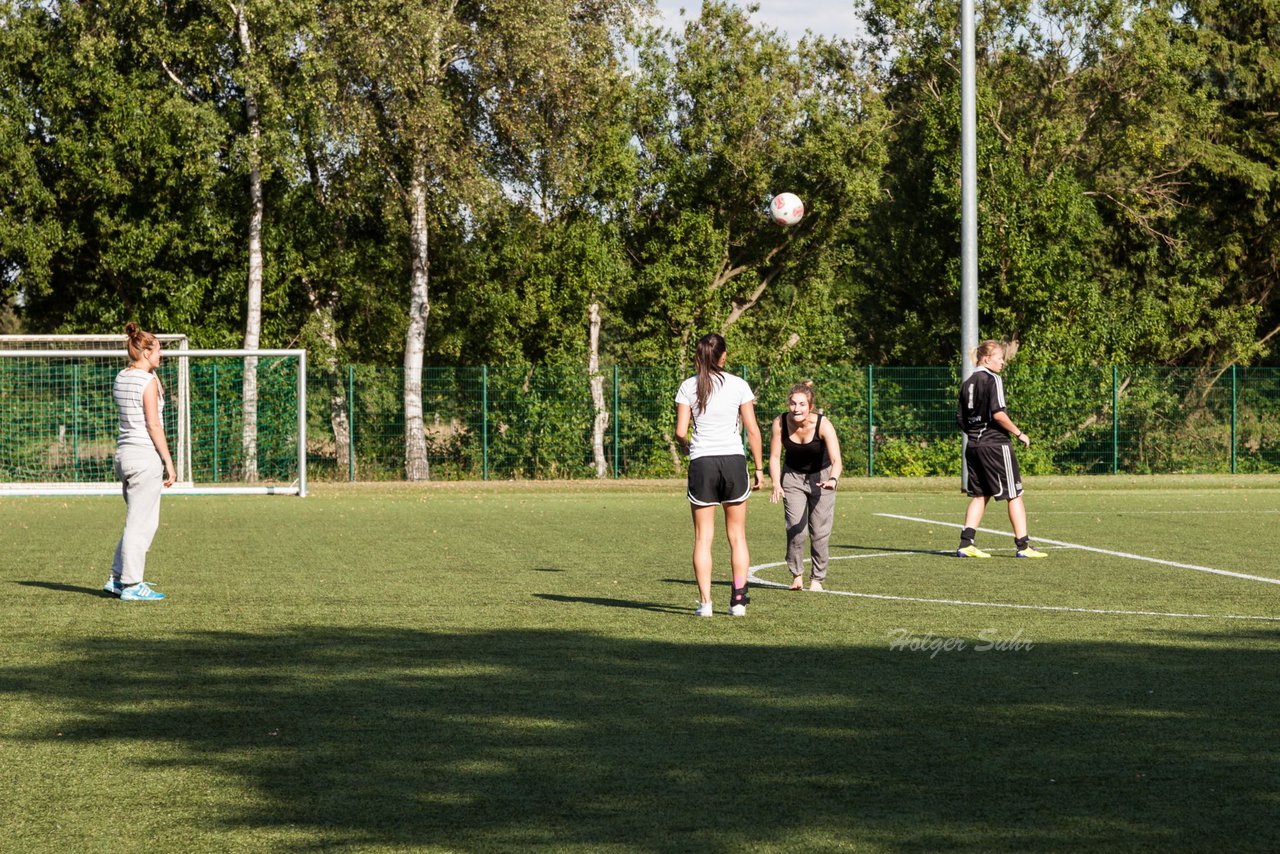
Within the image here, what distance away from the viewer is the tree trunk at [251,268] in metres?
29.9

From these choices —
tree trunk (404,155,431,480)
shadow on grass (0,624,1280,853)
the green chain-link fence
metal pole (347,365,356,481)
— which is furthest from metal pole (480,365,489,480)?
shadow on grass (0,624,1280,853)

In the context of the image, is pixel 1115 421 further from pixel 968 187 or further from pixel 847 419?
pixel 968 187

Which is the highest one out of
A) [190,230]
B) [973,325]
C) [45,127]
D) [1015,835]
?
[45,127]

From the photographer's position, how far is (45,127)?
107 ft

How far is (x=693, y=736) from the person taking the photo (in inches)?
259

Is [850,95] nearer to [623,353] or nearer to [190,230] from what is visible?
[623,353]

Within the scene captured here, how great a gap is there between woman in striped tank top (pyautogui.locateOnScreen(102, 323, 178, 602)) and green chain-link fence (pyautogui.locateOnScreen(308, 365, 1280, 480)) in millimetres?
19368

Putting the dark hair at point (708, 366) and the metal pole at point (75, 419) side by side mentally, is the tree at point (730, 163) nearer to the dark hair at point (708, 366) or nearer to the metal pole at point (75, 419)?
the metal pole at point (75, 419)

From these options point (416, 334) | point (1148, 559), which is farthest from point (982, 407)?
point (416, 334)

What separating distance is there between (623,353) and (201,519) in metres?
19.6

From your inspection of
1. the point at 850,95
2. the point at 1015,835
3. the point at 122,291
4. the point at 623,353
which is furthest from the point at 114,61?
the point at 1015,835

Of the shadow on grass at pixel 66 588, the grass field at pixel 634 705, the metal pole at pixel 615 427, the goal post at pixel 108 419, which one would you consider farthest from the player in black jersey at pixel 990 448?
the metal pole at pixel 615 427

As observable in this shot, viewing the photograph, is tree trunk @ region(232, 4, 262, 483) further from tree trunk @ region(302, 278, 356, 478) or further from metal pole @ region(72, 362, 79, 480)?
metal pole @ region(72, 362, 79, 480)

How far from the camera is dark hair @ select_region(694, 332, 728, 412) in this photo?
9906mm
